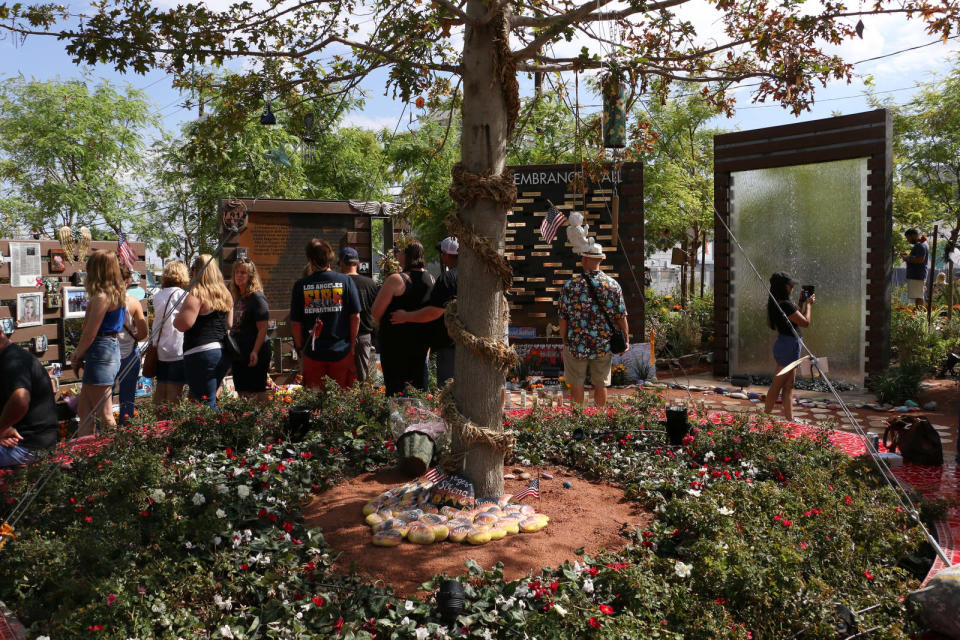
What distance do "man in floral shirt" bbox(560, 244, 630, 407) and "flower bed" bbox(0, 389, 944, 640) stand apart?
1551 mm

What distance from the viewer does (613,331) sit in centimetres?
591

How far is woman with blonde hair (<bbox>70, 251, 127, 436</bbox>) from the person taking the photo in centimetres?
531

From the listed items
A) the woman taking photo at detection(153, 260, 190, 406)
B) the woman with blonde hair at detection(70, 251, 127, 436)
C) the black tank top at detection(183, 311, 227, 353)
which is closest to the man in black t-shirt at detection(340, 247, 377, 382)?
the black tank top at detection(183, 311, 227, 353)

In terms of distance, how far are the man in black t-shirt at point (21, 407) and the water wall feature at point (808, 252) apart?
881 centimetres

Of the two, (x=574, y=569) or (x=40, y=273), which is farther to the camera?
(x=40, y=273)

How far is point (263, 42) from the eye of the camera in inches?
157

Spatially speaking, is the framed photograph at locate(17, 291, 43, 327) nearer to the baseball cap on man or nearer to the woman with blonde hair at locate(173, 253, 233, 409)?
the woman with blonde hair at locate(173, 253, 233, 409)

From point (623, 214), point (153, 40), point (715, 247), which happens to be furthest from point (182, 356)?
point (715, 247)

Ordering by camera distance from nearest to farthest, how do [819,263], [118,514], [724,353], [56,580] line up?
[56,580] → [118,514] → [819,263] → [724,353]

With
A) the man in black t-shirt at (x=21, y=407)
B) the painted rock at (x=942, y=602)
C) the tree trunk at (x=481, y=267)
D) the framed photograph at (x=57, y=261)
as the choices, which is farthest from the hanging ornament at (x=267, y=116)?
the painted rock at (x=942, y=602)

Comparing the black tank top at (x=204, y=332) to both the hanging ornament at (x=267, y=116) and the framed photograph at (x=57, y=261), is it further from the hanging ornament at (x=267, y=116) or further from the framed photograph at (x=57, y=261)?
the framed photograph at (x=57, y=261)

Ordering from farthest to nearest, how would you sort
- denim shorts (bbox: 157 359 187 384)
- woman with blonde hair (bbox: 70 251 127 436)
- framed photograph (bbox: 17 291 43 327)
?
framed photograph (bbox: 17 291 43 327) → denim shorts (bbox: 157 359 187 384) → woman with blonde hair (bbox: 70 251 127 436)

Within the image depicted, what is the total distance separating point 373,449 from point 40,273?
17.7ft

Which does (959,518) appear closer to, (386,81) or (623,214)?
(386,81)
